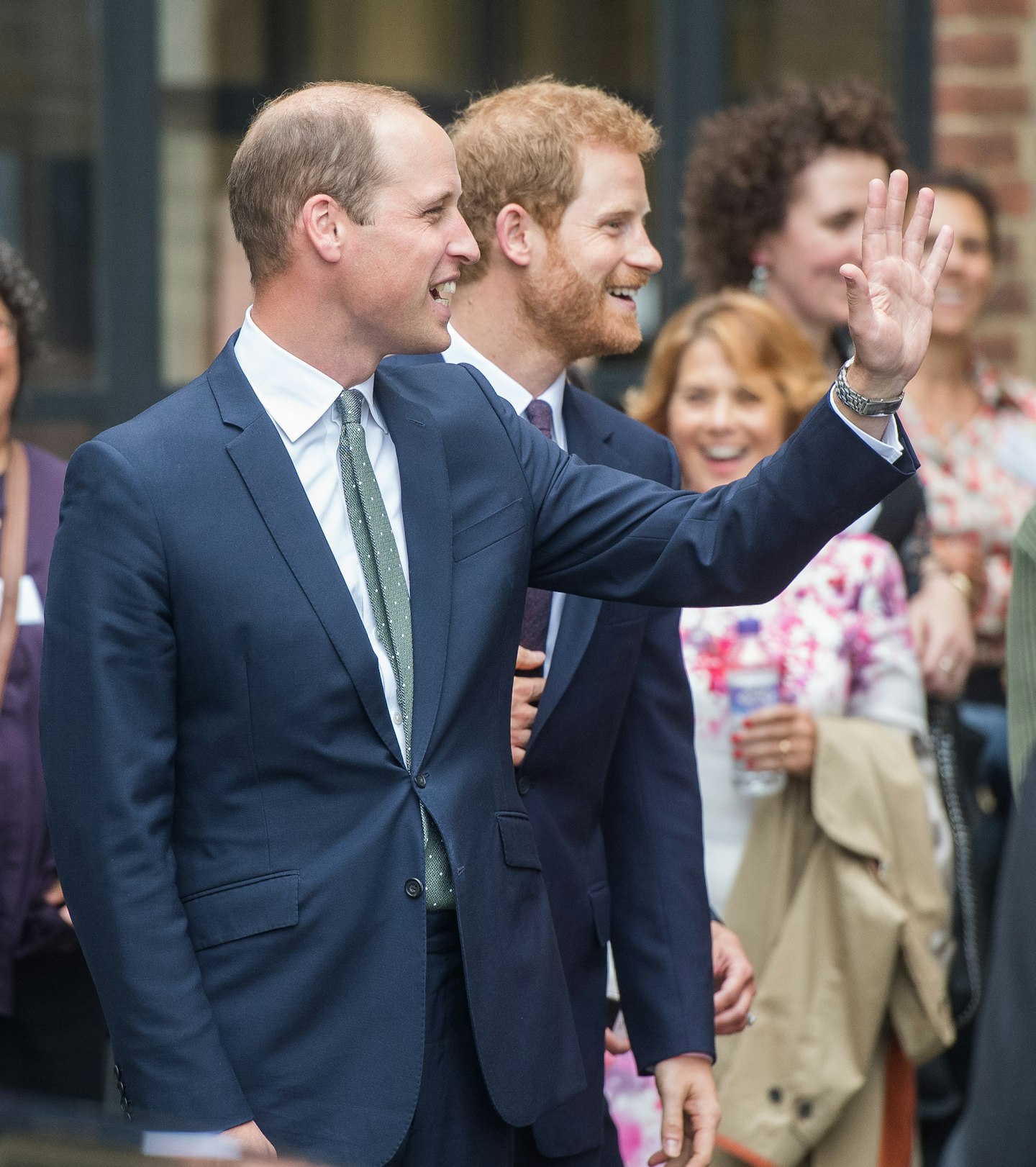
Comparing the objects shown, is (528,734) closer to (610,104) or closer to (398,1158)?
(398,1158)

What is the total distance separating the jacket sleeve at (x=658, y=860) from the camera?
2723 mm

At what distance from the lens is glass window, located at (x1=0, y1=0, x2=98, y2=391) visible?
5277mm

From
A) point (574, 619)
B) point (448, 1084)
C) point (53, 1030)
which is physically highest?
point (574, 619)

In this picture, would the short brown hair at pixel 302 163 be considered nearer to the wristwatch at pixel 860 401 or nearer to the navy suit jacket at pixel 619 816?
the navy suit jacket at pixel 619 816

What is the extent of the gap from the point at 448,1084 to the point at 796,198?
2.75 metres

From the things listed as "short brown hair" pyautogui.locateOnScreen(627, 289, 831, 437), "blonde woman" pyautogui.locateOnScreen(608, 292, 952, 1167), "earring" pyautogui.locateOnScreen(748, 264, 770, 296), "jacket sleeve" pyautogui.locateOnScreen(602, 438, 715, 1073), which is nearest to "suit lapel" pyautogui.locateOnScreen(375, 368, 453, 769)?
"jacket sleeve" pyautogui.locateOnScreen(602, 438, 715, 1073)

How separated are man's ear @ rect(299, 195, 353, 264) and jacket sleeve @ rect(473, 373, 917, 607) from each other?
0.36 metres

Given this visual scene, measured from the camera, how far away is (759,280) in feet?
14.6

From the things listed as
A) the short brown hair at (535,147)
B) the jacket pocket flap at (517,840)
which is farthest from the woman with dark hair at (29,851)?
the jacket pocket flap at (517,840)

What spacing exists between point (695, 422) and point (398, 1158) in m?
2.08

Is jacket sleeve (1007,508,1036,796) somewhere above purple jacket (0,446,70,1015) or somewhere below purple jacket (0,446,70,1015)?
above

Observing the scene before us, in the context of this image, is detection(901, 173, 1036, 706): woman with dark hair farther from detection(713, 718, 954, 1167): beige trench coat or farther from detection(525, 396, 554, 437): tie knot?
detection(525, 396, 554, 437): tie knot

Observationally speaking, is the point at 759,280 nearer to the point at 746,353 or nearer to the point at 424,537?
the point at 746,353

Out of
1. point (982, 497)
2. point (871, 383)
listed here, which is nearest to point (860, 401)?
point (871, 383)
